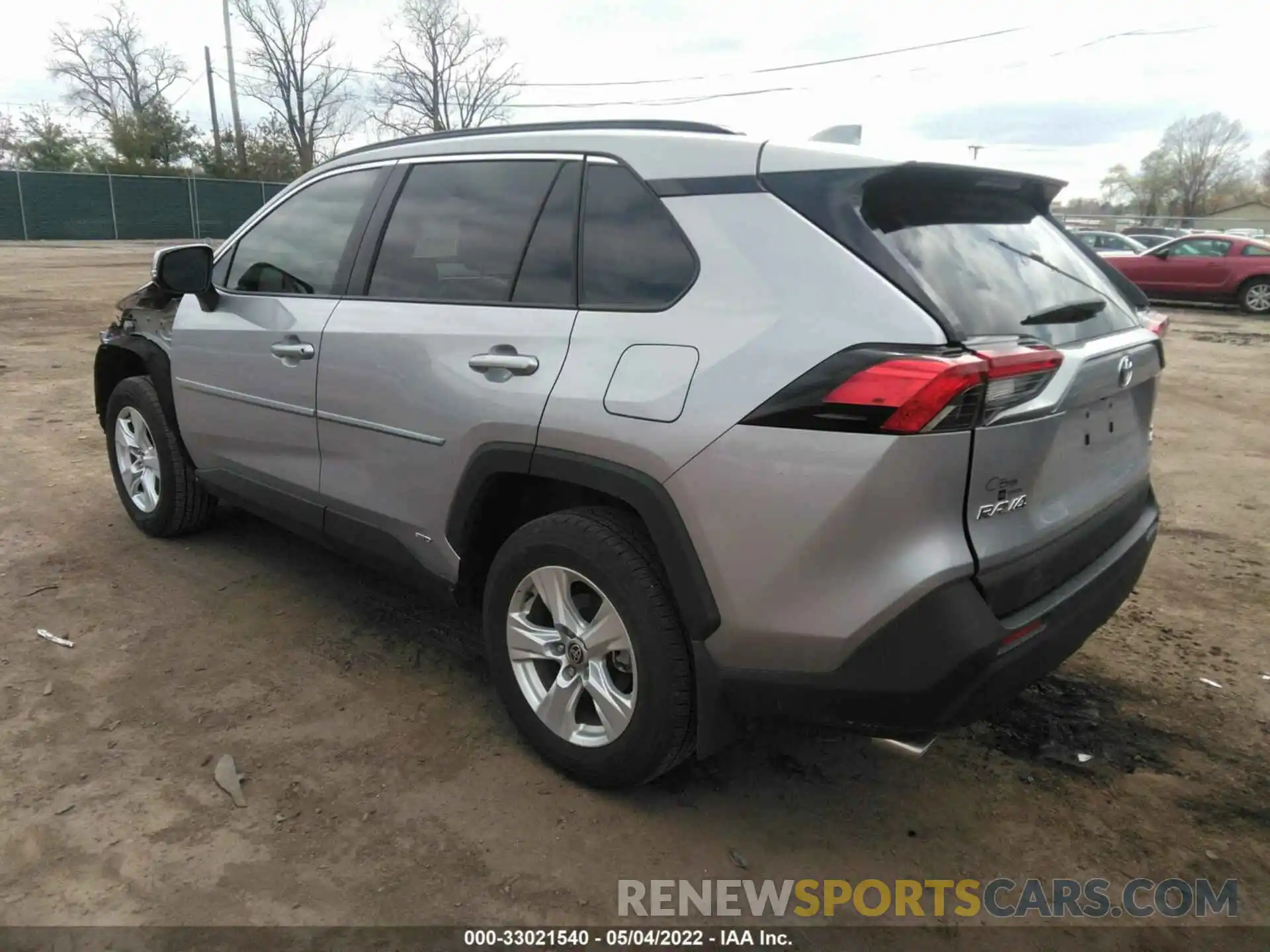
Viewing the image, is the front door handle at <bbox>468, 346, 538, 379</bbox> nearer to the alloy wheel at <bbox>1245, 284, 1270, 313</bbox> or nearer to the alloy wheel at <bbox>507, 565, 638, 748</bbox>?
the alloy wheel at <bbox>507, 565, 638, 748</bbox>

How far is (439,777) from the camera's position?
268cm

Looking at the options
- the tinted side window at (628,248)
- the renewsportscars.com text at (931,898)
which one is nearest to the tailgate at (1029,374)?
the tinted side window at (628,248)

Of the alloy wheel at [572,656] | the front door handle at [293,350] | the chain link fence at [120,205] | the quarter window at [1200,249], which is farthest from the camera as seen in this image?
the chain link fence at [120,205]

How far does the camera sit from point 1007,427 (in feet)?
6.39

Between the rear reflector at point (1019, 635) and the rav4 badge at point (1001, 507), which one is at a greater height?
the rav4 badge at point (1001, 507)

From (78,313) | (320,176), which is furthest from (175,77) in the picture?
(320,176)

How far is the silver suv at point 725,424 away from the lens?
1938 millimetres

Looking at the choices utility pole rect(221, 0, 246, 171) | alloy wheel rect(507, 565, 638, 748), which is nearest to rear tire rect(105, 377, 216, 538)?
alloy wheel rect(507, 565, 638, 748)

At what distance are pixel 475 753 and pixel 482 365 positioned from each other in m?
1.21

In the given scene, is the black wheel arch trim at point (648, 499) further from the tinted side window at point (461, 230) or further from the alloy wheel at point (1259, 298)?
the alloy wheel at point (1259, 298)

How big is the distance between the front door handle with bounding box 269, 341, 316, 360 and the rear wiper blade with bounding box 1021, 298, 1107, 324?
93.2 inches

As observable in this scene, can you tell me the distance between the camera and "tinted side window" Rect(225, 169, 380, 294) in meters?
3.31

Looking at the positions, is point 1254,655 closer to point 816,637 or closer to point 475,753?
point 816,637

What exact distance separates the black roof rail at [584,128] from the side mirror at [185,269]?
970 millimetres
